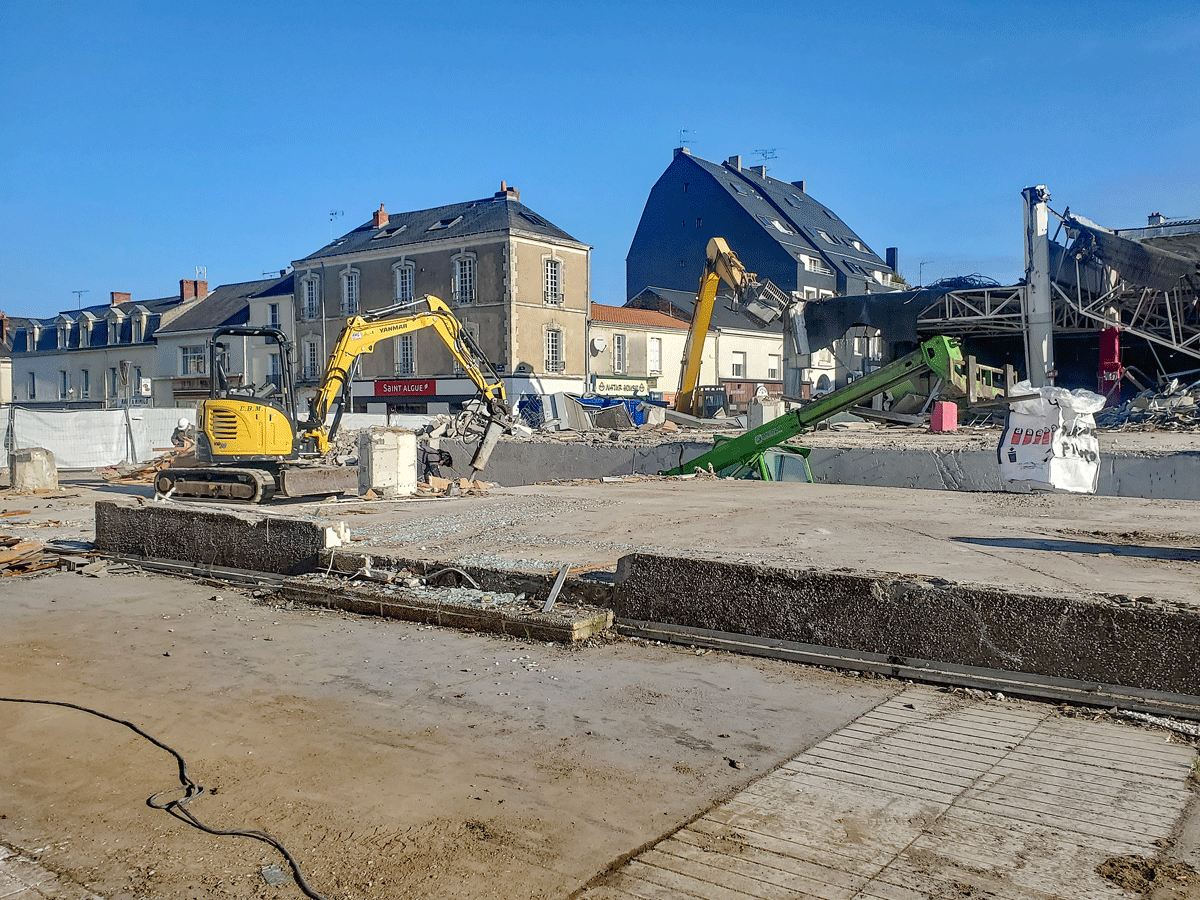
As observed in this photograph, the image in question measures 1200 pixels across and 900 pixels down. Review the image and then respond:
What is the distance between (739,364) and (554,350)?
43.4 feet

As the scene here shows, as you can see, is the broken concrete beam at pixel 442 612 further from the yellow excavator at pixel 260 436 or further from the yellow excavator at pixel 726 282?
the yellow excavator at pixel 726 282

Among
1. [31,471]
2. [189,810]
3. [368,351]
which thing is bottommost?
[189,810]

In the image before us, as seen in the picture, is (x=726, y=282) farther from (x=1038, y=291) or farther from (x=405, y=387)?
(x=405, y=387)

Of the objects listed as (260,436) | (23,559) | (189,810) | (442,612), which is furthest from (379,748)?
(260,436)

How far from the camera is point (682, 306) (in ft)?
170

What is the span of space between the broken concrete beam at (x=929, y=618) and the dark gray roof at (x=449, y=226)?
33803 mm

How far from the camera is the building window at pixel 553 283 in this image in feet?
135

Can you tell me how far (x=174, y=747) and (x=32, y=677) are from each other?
2146 mm

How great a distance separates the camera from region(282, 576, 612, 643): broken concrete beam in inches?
279

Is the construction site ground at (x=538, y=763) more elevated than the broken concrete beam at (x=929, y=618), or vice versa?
the broken concrete beam at (x=929, y=618)

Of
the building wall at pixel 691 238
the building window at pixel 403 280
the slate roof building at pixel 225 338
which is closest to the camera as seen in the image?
the building window at pixel 403 280

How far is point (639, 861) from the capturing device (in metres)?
3.59

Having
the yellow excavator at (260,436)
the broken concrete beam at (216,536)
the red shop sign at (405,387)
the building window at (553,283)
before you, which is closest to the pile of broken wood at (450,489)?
the yellow excavator at (260,436)

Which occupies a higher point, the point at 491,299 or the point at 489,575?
the point at 491,299
